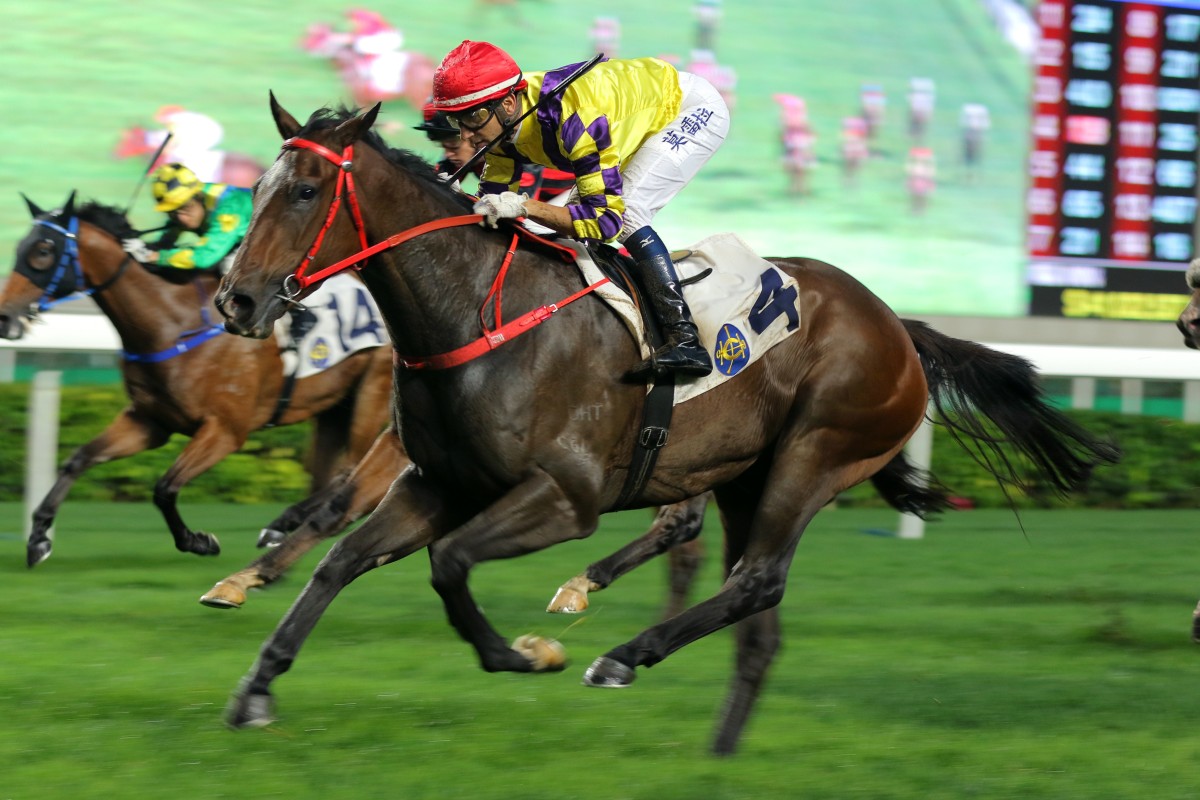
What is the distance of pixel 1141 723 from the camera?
3.83m

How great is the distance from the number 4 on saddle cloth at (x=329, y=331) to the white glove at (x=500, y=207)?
2.93m

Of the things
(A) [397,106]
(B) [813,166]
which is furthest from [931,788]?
(B) [813,166]

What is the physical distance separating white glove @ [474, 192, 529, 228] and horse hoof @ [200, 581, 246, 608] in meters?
1.45

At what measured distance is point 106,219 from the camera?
633cm

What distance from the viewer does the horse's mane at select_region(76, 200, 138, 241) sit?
6.28 metres

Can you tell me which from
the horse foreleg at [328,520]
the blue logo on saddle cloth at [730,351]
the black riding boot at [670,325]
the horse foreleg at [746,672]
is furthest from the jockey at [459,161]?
the horse foreleg at [746,672]

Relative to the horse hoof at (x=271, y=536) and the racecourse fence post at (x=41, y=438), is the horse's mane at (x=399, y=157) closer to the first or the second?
the horse hoof at (x=271, y=536)

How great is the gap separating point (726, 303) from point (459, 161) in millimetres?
1188

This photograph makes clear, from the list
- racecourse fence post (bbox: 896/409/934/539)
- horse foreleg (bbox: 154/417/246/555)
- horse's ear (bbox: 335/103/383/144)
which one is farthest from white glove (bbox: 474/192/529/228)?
racecourse fence post (bbox: 896/409/934/539)

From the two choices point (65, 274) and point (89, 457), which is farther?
point (65, 274)

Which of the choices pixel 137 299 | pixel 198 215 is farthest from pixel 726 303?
pixel 198 215

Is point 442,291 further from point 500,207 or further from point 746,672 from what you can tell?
point 746,672

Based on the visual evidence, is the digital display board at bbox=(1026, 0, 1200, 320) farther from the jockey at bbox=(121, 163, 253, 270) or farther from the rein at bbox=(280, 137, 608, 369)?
the rein at bbox=(280, 137, 608, 369)

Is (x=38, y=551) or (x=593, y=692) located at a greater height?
(x=593, y=692)
